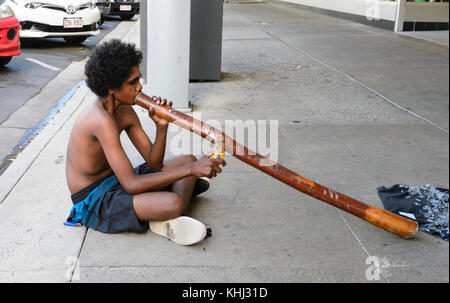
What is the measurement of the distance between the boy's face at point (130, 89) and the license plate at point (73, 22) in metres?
7.70

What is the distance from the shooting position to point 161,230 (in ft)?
9.97

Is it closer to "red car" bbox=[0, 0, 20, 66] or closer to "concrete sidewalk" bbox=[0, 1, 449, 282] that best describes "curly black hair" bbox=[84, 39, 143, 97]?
"concrete sidewalk" bbox=[0, 1, 449, 282]

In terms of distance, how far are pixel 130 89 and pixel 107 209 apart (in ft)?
2.31

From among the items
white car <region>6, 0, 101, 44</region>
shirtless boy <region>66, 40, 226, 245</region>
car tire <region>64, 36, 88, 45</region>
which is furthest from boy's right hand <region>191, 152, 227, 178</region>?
car tire <region>64, 36, 88, 45</region>

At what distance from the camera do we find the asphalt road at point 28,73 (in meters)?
5.33

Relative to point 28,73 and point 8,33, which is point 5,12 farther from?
point 28,73

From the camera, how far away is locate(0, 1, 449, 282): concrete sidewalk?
2.76 metres

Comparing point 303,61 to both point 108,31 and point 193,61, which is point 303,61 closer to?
point 193,61

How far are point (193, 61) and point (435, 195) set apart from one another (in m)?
4.62

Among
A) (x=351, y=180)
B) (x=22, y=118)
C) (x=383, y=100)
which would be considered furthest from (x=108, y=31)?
(x=351, y=180)

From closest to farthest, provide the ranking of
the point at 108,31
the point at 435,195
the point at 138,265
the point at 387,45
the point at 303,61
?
1. the point at 138,265
2. the point at 435,195
3. the point at 303,61
4. the point at 387,45
5. the point at 108,31

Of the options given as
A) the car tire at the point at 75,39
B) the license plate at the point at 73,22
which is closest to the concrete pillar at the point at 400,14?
the car tire at the point at 75,39

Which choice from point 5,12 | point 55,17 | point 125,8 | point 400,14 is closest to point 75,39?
point 55,17

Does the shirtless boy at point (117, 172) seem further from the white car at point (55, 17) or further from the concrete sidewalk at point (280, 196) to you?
the white car at point (55, 17)
